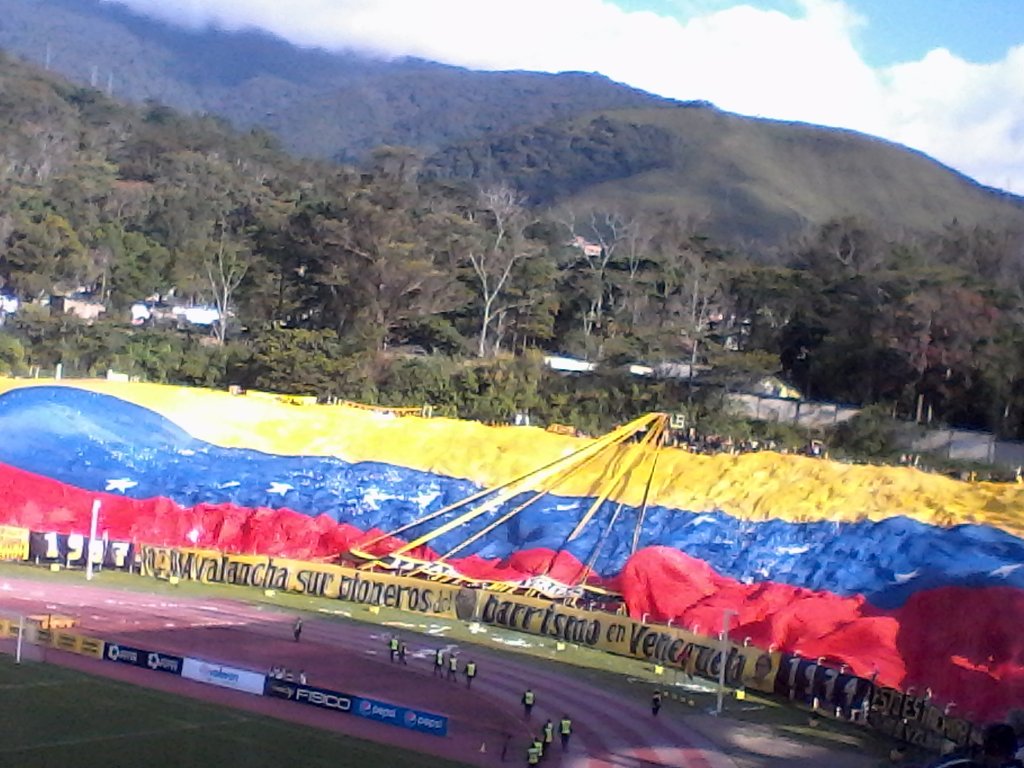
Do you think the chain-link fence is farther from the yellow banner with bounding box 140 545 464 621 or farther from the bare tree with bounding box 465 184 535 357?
the bare tree with bounding box 465 184 535 357

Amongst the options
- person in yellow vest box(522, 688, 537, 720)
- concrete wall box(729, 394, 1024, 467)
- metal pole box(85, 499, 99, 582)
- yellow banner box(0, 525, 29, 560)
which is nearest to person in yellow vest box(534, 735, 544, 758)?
person in yellow vest box(522, 688, 537, 720)

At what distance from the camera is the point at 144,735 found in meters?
25.3

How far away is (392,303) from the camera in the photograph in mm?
71625

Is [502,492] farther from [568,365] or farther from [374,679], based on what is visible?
[568,365]

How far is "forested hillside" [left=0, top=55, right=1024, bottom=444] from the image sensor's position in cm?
5859

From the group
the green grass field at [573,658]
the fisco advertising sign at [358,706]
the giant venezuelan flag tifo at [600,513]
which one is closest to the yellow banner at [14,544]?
the green grass field at [573,658]

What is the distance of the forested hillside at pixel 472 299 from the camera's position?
192ft

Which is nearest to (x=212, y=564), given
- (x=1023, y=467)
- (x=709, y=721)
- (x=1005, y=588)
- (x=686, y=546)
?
(x=686, y=546)

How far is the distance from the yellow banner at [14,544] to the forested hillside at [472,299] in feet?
63.5

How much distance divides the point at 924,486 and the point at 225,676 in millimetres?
21993

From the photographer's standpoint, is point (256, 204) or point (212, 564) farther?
point (256, 204)

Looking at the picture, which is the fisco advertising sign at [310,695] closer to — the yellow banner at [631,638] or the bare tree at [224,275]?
the yellow banner at [631,638]

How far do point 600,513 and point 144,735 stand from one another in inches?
900

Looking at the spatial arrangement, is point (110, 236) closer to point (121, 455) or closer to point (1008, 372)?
point (121, 455)
